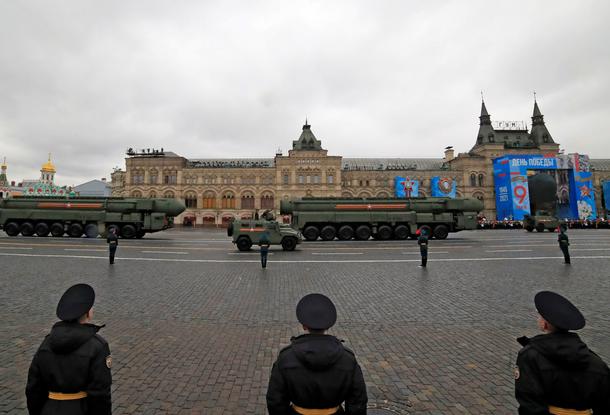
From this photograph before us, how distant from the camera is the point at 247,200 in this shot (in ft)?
192

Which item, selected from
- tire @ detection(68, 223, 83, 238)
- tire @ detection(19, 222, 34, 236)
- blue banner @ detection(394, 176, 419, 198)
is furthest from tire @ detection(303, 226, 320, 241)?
blue banner @ detection(394, 176, 419, 198)

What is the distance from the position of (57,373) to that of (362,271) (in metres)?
10.8

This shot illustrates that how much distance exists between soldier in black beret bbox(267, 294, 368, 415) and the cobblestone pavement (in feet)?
6.31

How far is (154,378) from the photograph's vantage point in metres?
4.41

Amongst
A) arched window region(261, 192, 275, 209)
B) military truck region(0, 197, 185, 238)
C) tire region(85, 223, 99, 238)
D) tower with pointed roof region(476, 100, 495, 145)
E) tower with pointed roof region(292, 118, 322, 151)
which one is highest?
tower with pointed roof region(476, 100, 495, 145)

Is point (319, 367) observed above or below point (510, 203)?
below

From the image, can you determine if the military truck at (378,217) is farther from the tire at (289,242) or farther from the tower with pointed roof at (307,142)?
the tower with pointed roof at (307,142)

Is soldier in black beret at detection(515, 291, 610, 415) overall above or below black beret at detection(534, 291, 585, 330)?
below

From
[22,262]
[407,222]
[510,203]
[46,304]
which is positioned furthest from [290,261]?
[510,203]

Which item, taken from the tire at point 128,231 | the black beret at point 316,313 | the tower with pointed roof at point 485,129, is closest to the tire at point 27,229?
the tire at point 128,231

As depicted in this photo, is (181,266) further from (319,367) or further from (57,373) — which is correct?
(319,367)

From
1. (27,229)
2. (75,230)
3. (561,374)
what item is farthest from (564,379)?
(27,229)

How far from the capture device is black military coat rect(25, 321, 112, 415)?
91.4 inches

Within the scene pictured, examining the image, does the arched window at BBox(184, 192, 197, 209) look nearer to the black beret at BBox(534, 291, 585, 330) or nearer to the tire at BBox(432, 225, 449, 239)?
the tire at BBox(432, 225, 449, 239)
